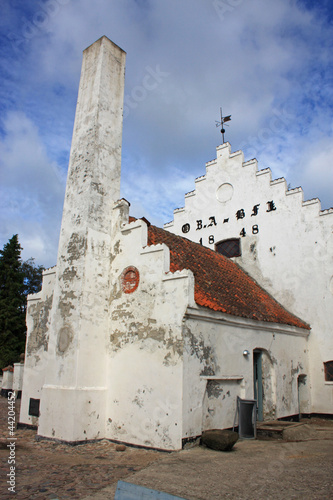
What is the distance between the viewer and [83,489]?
6695 mm

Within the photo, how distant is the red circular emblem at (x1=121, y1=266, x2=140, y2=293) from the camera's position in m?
11.5

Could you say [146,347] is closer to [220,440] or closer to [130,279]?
[130,279]

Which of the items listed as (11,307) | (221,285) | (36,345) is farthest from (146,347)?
(11,307)

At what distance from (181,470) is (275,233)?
12624mm

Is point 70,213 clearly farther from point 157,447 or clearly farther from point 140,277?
point 157,447

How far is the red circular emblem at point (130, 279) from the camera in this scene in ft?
37.7

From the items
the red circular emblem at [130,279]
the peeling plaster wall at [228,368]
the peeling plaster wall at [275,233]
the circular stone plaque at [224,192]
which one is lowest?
the peeling plaster wall at [228,368]

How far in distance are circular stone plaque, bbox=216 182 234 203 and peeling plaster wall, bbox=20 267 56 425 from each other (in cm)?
1022

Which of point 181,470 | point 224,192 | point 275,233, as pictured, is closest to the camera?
point 181,470

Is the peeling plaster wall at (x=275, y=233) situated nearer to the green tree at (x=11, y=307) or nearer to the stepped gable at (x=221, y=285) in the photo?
the stepped gable at (x=221, y=285)

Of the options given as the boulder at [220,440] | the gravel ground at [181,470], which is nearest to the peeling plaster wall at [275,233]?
the gravel ground at [181,470]

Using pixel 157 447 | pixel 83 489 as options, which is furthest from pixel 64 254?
pixel 83 489

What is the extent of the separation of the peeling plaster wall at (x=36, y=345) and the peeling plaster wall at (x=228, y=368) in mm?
5415

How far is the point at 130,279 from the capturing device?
11688mm
